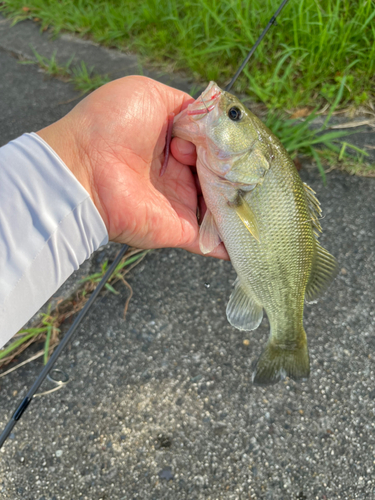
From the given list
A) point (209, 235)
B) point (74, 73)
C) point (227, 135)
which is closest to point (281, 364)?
point (209, 235)

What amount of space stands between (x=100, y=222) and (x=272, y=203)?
0.89 meters

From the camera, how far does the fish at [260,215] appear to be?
1.87 metres

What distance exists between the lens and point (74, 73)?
411 centimetres

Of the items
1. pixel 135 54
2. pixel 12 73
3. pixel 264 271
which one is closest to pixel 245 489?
pixel 264 271

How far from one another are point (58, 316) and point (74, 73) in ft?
9.66

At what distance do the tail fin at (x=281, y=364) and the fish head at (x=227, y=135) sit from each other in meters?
0.95

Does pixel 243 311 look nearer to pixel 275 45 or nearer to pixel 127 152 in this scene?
pixel 127 152

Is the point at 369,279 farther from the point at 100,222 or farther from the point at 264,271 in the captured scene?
the point at 100,222

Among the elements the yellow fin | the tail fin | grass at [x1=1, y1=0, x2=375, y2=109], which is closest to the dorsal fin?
the tail fin

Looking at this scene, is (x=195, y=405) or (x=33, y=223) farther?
(x=195, y=405)

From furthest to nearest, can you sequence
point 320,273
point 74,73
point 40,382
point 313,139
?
point 74,73, point 313,139, point 320,273, point 40,382

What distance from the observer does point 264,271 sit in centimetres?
198

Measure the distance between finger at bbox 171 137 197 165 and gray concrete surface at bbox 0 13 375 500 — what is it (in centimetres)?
86

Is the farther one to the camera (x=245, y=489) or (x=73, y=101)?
(x=73, y=101)
